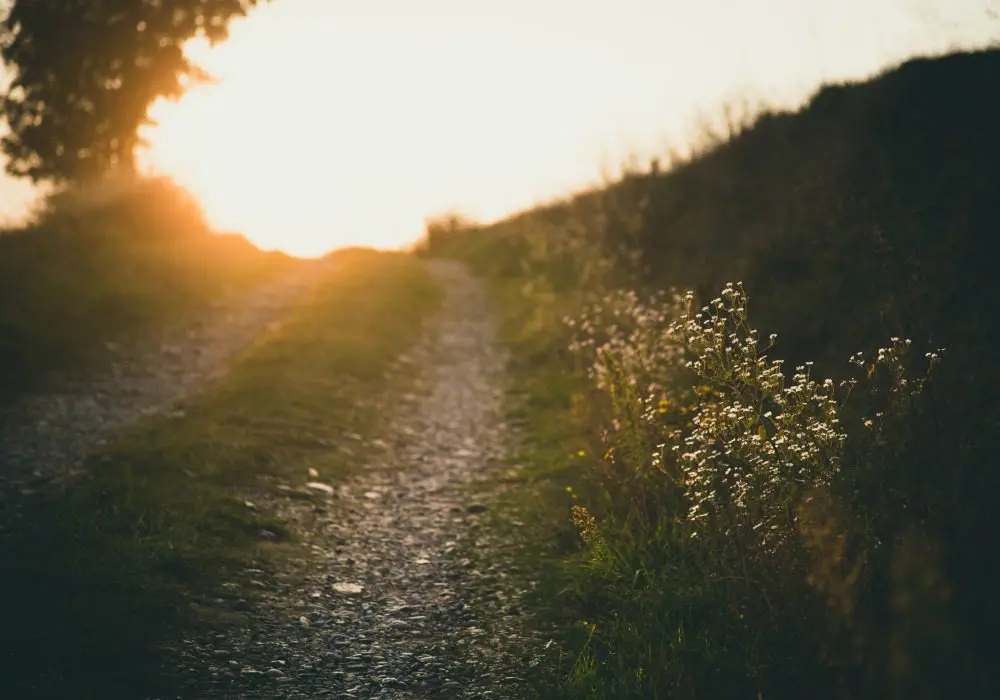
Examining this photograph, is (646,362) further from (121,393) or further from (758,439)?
(121,393)

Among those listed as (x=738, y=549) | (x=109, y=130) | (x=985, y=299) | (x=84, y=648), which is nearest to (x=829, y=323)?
(x=985, y=299)

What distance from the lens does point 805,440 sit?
180 inches

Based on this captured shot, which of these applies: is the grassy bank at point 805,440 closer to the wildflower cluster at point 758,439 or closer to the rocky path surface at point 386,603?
the wildflower cluster at point 758,439

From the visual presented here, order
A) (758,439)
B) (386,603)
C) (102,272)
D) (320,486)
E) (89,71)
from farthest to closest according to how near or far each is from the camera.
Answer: (89,71) → (102,272) → (320,486) → (386,603) → (758,439)

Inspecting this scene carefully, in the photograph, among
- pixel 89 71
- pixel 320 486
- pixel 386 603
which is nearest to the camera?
pixel 386 603

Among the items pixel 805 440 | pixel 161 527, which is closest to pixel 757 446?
pixel 805 440

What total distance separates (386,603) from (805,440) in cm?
318

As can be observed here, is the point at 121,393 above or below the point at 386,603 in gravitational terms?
above

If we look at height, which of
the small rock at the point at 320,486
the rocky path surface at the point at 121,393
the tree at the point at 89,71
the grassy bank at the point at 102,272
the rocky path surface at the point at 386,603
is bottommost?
the rocky path surface at the point at 386,603

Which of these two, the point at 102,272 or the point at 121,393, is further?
the point at 102,272

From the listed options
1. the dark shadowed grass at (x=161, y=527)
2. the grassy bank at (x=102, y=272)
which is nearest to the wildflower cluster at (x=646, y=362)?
the dark shadowed grass at (x=161, y=527)

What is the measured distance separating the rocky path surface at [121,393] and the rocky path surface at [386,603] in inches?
95.3

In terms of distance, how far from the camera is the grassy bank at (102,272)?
10534 millimetres

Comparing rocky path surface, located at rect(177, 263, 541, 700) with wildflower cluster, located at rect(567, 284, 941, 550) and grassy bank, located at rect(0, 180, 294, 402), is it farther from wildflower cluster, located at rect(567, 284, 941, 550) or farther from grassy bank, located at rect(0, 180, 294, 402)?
grassy bank, located at rect(0, 180, 294, 402)
